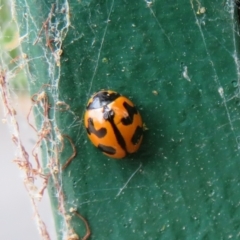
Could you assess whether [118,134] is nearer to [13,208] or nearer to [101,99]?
[101,99]

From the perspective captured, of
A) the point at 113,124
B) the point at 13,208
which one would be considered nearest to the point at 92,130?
the point at 113,124

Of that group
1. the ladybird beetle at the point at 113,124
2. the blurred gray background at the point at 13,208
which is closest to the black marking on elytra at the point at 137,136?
the ladybird beetle at the point at 113,124

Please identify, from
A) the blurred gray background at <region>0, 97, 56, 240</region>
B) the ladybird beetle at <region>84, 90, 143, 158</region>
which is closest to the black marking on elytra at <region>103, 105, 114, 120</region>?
the ladybird beetle at <region>84, 90, 143, 158</region>

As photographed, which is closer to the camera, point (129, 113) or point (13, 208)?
point (129, 113)

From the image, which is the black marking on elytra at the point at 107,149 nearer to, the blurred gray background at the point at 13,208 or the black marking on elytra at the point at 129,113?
the black marking on elytra at the point at 129,113

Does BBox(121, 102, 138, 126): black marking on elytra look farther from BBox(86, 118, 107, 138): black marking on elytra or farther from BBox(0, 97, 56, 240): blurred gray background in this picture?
BBox(0, 97, 56, 240): blurred gray background
